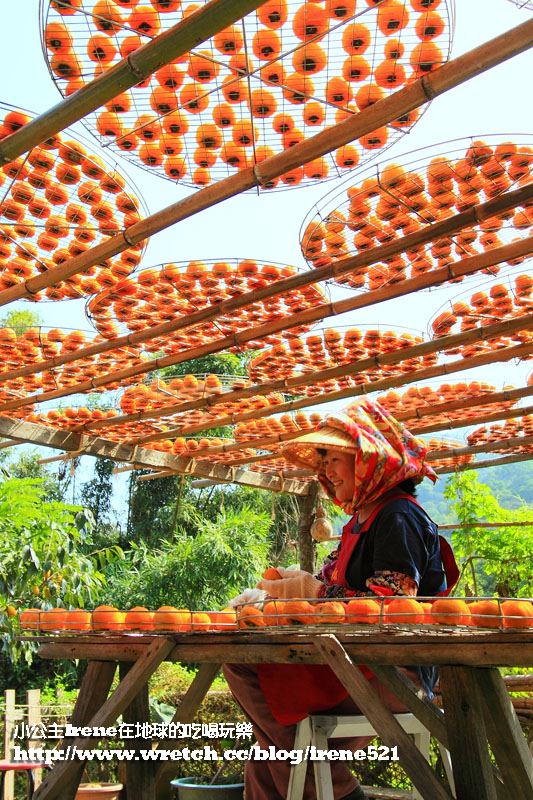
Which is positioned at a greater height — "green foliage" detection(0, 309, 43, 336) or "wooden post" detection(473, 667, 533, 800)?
"green foliage" detection(0, 309, 43, 336)

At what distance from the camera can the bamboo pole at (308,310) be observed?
443 cm

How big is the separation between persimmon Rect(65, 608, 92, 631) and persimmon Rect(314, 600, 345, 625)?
0.92 metres

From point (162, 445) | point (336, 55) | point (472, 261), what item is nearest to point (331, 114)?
point (336, 55)

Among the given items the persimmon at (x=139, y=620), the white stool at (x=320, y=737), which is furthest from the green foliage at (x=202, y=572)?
the white stool at (x=320, y=737)

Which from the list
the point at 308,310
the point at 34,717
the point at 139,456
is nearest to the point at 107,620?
the point at 308,310

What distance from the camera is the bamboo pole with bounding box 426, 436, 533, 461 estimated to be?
7.80 metres

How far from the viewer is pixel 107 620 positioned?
2.40 m

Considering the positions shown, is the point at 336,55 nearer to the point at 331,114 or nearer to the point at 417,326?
the point at 331,114

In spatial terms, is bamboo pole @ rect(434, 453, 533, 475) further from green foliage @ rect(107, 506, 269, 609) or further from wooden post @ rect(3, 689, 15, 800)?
green foliage @ rect(107, 506, 269, 609)

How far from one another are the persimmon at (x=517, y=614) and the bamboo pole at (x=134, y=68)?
82.9 inches

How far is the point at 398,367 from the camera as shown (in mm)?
6551

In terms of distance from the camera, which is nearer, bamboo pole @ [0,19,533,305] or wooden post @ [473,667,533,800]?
wooden post @ [473,667,533,800]

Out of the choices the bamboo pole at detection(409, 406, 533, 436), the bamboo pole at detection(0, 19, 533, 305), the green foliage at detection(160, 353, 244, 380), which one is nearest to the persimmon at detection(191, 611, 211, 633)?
the bamboo pole at detection(0, 19, 533, 305)

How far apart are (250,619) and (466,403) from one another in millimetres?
5265
